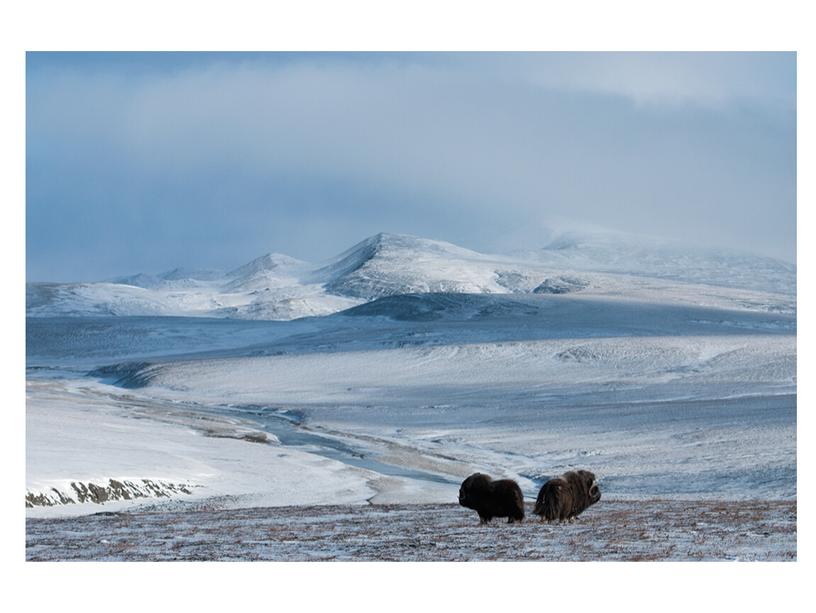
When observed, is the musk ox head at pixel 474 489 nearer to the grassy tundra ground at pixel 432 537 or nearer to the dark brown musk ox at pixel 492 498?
the dark brown musk ox at pixel 492 498

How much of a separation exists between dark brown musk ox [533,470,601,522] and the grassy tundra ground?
31 centimetres

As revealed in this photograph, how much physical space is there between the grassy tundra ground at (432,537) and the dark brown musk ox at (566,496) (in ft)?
1.02

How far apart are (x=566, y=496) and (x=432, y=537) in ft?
9.84

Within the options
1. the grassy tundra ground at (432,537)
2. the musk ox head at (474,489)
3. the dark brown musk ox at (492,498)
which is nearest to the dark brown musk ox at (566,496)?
the grassy tundra ground at (432,537)

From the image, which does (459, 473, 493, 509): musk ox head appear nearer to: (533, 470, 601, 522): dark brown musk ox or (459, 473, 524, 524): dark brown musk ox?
(459, 473, 524, 524): dark brown musk ox

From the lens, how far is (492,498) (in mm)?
19688

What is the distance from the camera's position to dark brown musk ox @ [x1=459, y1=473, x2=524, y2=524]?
1953 centimetres

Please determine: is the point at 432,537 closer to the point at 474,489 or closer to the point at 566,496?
the point at 474,489

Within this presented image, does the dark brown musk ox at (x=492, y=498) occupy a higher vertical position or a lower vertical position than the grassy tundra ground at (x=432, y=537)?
higher

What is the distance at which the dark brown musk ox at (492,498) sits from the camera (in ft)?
64.1

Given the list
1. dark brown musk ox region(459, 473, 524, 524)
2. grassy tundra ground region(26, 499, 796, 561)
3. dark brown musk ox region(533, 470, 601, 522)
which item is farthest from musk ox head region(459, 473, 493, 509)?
dark brown musk ox region(533, 470, 601, 522)

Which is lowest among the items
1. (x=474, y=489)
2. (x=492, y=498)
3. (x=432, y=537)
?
(x=432, y=537)

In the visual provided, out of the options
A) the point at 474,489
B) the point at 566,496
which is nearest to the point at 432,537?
the point at 474,489
